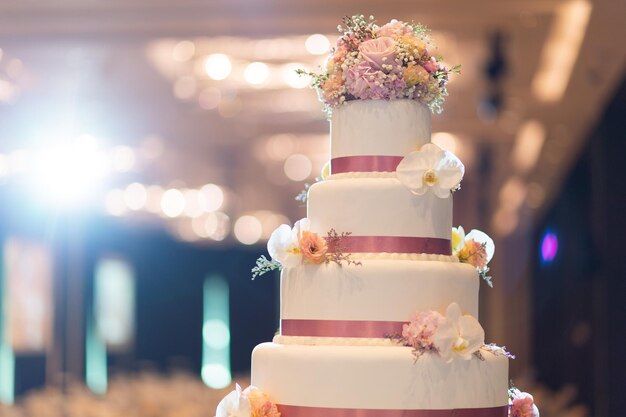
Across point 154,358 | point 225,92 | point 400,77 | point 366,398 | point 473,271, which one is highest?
point 225,92

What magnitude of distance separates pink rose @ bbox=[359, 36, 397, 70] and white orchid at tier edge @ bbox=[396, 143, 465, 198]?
361 mm

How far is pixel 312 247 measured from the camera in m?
4.88

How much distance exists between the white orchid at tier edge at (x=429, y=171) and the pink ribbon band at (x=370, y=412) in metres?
0.82

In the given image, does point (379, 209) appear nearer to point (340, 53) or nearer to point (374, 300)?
point (374, 300)

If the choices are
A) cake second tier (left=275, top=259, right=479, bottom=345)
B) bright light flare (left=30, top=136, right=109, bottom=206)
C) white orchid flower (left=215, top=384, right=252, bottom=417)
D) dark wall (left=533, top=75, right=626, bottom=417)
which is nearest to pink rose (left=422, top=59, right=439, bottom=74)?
cake second tier (left=275, top=259, right=479, bottom=345)

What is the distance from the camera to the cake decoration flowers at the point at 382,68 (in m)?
4.98

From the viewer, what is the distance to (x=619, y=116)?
1371cm

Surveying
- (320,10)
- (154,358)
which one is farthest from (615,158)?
(154,358)

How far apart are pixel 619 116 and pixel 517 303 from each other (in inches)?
401

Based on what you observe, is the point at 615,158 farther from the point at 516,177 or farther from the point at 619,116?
the point at 516,177

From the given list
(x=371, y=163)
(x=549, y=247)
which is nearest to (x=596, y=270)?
(x=549, y=247)

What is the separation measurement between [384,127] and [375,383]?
3.31 ft

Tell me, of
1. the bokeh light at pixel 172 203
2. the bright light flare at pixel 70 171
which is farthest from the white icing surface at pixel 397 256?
the bokeh light at pixel 172 203

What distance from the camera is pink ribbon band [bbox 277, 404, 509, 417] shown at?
15.5 ft
